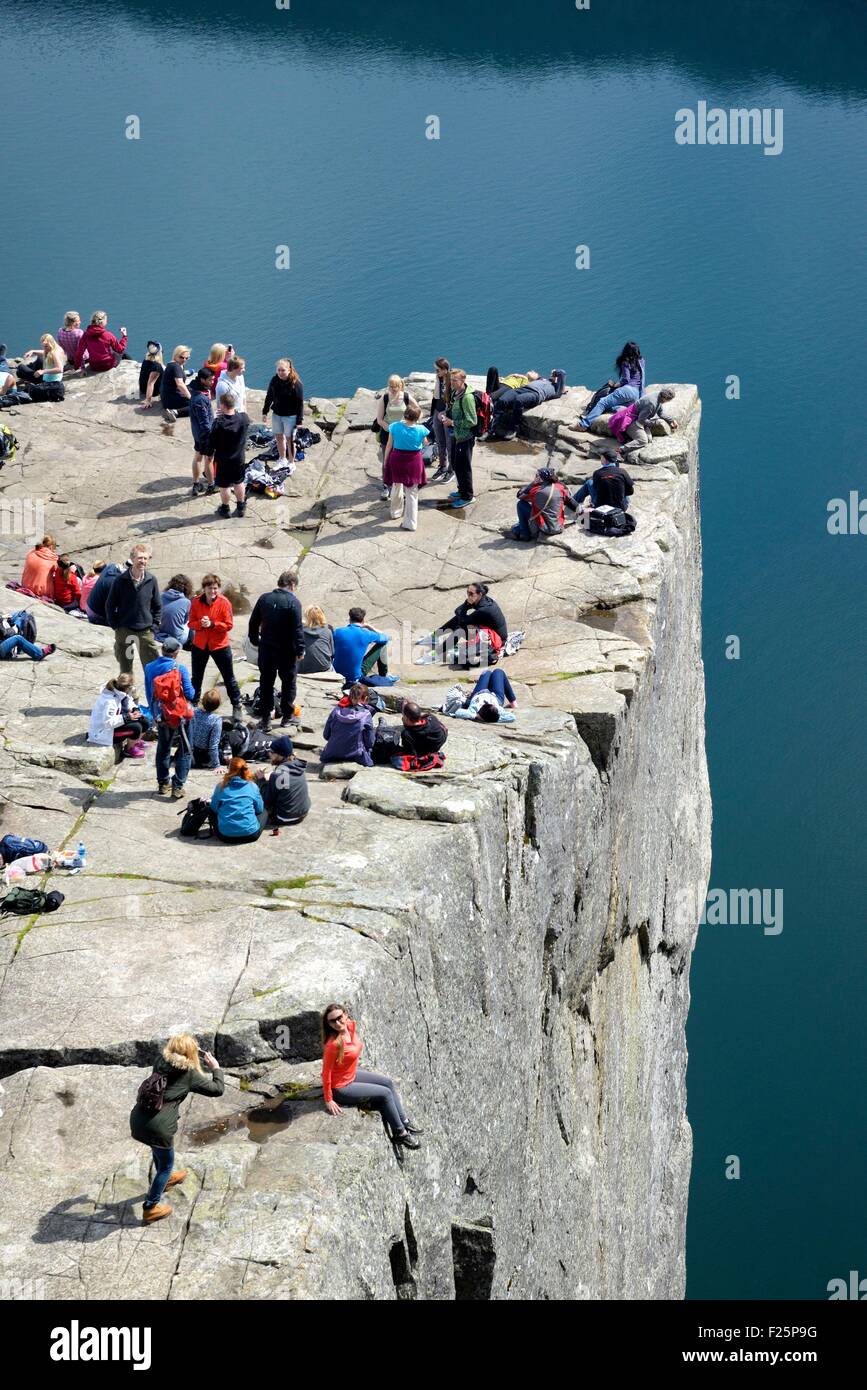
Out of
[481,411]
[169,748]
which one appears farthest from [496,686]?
[481,411]

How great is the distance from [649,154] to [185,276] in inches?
616

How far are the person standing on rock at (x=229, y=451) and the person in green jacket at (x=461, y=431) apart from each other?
343 cm

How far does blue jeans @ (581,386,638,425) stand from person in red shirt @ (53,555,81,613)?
10.6 meters

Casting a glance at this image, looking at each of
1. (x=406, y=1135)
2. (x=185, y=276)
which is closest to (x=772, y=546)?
(x=185, y=276)

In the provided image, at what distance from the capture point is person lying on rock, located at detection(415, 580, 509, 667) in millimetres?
20625

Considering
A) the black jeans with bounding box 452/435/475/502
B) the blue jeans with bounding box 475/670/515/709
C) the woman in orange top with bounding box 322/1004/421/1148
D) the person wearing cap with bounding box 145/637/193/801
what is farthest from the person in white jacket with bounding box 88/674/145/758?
the black jeans with bounding box 452/435/475/502

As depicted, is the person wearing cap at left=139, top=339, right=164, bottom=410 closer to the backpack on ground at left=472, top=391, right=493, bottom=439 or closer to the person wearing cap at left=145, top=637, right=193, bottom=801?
the backpack on ground at left=472, top=391, right=493, bottom=439

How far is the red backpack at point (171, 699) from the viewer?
15.7 meters

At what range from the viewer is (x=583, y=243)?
4375 cm

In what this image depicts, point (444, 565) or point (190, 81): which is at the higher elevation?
point (190, 81)

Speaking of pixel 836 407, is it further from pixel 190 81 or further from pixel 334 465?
pixel 190 81

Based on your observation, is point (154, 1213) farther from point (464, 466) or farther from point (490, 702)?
point (464, 466)

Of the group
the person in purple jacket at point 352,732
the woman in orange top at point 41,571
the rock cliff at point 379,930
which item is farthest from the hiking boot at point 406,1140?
the woman in orange top at point 41,571
